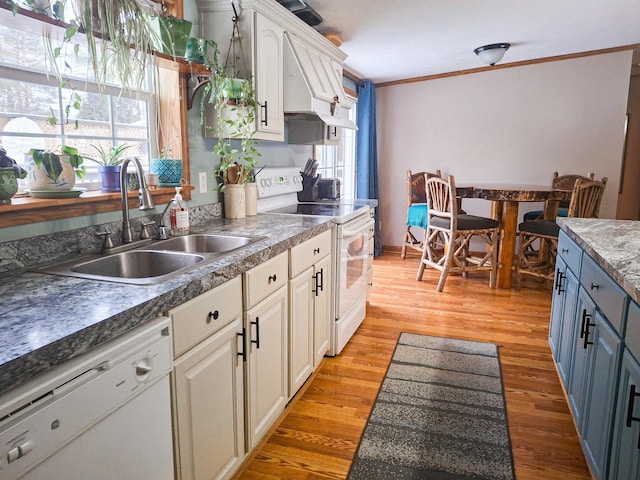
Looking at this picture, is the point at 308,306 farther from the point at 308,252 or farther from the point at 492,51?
the point at 492,51

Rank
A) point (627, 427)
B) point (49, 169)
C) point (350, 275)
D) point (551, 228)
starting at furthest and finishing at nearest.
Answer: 1. point (551, 228)
2. point (350, 275)
3. point (49, 169)
4. point (627, 427)

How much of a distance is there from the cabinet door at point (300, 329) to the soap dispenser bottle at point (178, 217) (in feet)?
1.78

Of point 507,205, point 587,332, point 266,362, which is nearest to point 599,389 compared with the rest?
point 587,332

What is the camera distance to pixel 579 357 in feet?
6.17

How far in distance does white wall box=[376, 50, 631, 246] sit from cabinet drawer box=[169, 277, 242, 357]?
459 cm

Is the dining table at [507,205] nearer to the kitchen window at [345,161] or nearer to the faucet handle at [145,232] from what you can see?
the kitchen window at [345,161]

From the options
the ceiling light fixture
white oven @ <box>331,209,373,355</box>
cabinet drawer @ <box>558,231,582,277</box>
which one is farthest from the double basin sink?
the ceiling light fixture

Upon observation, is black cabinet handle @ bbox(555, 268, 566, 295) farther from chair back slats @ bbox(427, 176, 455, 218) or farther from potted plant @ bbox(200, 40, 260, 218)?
potted plant @ bbox(200, 40, 260, 218)

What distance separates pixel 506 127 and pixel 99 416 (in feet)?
17.7

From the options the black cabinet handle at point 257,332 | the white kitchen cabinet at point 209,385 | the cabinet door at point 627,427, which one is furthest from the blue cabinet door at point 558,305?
the white kitchen cabinet at point 209,385

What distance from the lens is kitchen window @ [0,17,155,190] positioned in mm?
1508

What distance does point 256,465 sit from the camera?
1.78m

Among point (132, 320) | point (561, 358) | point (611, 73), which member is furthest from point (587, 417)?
point (611, 73)

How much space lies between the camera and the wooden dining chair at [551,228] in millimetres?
3746
